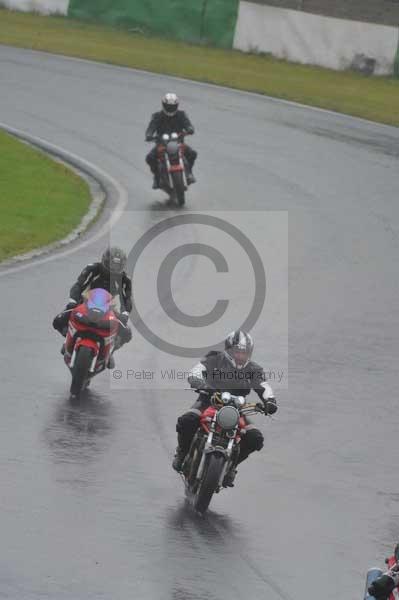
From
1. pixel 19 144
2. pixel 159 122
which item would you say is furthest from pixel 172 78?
pixel 159 122

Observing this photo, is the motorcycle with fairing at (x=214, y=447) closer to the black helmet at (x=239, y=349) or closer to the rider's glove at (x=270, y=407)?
the rider's glove at (x=270, y=407)

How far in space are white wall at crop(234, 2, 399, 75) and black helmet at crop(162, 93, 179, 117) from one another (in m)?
15.1

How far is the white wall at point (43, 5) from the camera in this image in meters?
45.0

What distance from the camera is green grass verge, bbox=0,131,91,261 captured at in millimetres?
22141

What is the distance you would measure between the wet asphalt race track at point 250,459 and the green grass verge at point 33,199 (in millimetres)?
910

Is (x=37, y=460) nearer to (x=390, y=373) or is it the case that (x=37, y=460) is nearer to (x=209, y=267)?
(x=390, y=373)

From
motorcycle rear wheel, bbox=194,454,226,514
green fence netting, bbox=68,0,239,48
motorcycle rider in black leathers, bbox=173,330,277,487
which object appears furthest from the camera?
green fence netting, bbox=68,0,239,48

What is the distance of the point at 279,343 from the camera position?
1792 centimetres

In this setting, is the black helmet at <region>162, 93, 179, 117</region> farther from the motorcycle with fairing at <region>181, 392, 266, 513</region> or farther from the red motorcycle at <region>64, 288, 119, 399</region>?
the motorcycle with fairing at <region>181, 392, 266, 513</region>

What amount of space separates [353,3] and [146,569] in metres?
37.4

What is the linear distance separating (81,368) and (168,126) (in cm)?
1200

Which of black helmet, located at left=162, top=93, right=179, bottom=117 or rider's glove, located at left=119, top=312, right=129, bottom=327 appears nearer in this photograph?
rider's glove, located at left=119, top=312, right=129, bottom=327

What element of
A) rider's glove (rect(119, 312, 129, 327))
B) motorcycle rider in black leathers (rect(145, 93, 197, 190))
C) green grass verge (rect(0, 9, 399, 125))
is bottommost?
green grass verge (rect(0, 9, 399, 125))
